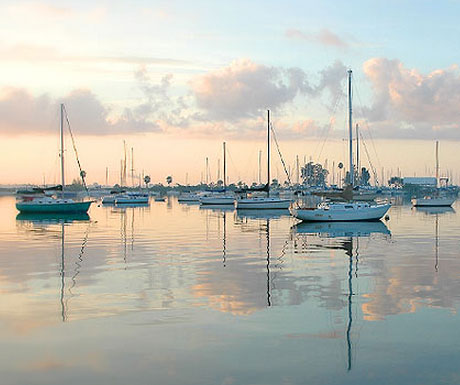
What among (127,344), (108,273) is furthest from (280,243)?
(127,344)

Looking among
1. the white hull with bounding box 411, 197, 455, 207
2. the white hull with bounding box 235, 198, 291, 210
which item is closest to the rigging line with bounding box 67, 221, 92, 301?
the white hull with bounding box 235, 198, 291, 210

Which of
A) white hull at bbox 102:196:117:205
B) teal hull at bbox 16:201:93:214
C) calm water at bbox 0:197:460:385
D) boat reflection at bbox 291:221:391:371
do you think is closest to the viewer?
calm water at bbox 0:197:460:385

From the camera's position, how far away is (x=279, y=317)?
1469 cm

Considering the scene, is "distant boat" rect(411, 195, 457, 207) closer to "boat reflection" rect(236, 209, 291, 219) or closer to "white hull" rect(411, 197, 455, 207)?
"white hull" rect(411, 197, 455, 207)

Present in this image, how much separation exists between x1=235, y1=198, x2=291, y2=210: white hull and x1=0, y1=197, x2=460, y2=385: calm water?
157ft

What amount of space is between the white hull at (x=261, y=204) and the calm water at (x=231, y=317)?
48.0 metres

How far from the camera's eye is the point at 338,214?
50750 mm

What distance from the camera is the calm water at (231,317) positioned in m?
10.8

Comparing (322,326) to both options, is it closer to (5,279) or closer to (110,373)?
(110,373)

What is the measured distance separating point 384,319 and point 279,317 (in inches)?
102

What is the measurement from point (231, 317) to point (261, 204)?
210ft

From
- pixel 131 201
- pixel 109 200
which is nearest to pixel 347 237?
pixel 131 201

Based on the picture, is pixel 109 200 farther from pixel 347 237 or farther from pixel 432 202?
pixel 347 237

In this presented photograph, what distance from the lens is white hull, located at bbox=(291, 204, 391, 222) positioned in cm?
5084
